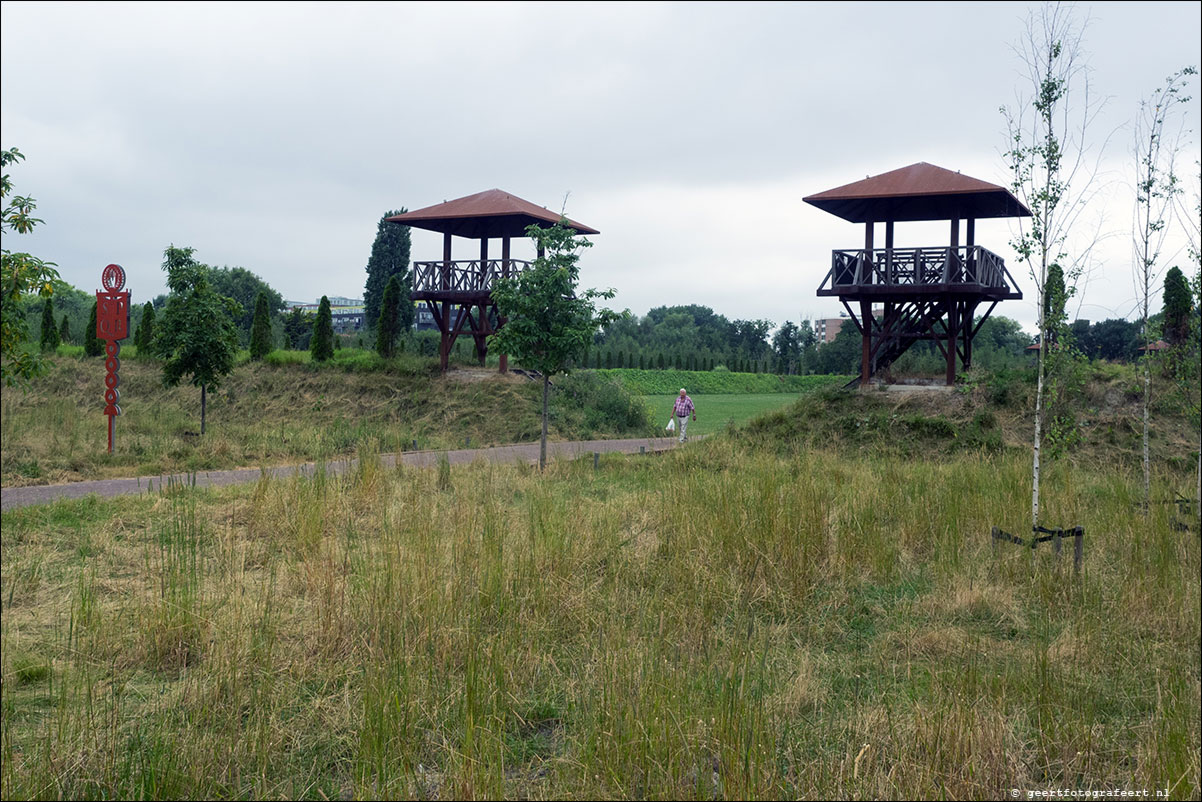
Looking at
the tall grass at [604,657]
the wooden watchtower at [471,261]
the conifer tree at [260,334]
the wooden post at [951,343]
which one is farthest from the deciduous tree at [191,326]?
the wooden post at [951,343]

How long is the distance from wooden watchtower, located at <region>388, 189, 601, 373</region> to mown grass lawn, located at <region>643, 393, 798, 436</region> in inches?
270

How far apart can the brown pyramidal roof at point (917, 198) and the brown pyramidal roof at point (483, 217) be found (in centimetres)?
943

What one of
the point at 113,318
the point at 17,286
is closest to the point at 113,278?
the point at 113,318

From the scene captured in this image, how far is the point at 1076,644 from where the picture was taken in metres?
5.12

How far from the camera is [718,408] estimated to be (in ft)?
135

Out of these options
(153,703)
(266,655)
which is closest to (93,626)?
(153,703)

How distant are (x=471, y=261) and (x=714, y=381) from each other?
95.8ft

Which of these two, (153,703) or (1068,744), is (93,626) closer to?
(153,703)

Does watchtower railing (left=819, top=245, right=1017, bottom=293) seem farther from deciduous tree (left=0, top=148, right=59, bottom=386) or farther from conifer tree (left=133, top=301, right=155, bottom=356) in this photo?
conifer tree (left=133, top=301, right=155, bottom=356)

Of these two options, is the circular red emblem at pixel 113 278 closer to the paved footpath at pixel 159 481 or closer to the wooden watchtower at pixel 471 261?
the paved footpath at pixel 159 481

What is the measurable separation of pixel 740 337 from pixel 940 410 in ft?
179

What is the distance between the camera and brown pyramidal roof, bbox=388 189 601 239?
28469 mm

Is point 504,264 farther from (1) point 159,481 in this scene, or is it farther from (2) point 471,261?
(1) point 159,481

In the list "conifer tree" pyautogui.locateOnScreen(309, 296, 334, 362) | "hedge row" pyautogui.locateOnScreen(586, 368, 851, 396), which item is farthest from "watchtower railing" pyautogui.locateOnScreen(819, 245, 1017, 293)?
"hedge row" pyautogui.locateOnScreen(586, 368, 851, 396)
